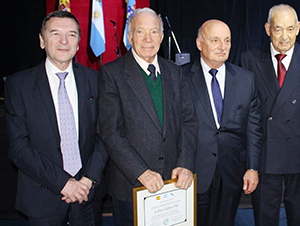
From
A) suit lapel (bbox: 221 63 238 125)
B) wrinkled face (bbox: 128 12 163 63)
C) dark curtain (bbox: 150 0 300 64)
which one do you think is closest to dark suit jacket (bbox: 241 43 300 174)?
suit lapel (bbox: 221 63 238 125)

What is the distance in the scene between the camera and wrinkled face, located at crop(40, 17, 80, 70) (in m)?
1.65

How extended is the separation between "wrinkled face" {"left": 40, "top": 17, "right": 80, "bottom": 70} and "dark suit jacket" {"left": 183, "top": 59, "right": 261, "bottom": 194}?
0.69 m

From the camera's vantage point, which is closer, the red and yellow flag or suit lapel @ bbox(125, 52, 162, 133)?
suit lapel @ bbox(125, 52, 162, 133)

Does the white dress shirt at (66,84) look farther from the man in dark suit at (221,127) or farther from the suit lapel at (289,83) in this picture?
the suit lapel at (289,83)

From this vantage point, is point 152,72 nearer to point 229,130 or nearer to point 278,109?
point 229,130

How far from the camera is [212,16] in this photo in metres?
5.50

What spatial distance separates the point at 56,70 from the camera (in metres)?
1.68

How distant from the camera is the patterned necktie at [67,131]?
63.9 inches

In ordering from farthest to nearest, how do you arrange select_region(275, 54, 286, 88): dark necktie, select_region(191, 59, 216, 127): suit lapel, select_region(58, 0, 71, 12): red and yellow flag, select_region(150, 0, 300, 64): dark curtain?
select_region(150, 0, 300, 64): dark curtain < select_region(58, 0, 71, 12): red and yellow flag < select_region(275, 54, 286, 88): dark necktie < select_region(191, 59, 216, 127): suit lapel

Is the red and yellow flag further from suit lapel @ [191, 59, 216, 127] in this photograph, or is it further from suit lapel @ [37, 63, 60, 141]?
suit lapel @ [37, 63, 60, 141]

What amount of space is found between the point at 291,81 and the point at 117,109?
1157 millimetres

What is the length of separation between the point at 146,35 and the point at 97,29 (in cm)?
345

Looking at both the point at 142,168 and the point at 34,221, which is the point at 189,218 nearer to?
the point at 142,168

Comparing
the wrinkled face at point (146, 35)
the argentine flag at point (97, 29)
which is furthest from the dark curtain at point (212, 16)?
the wrinkled face at point (146, 35)
